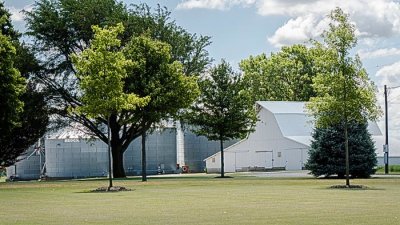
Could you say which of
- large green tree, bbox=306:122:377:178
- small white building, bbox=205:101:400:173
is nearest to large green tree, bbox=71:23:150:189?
large green tree, bbox=306:122:377:178

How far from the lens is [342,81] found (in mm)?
37938

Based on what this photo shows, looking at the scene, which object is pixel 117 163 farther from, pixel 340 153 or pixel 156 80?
pixel 340 153

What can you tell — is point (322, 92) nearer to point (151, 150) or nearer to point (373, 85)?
point (373, 85)

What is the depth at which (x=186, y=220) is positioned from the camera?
1841 centimetres

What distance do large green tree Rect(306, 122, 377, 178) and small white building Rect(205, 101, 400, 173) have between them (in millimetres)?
24933

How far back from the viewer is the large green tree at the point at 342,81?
124ft

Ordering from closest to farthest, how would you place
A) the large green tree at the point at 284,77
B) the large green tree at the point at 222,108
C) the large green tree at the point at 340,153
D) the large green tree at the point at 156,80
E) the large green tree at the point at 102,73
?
the large green tree at the point at 102,73, the large green tree at the point at 340,153, the large green tree at the point at 156,80, the large green tree at the point at 222,108, the large green tree at the point at 284,77

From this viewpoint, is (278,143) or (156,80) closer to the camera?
(156,80)

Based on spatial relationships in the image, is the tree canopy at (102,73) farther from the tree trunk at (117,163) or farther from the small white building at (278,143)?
the small white building at (278,143)

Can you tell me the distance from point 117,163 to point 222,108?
Result: 11.2 metres

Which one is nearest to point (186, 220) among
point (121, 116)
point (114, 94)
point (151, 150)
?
point (114, 94)

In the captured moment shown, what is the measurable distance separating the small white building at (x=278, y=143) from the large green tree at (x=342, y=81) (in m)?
38.6

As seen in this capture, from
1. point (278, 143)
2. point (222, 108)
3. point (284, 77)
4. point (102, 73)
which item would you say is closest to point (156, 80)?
point (222, 108)

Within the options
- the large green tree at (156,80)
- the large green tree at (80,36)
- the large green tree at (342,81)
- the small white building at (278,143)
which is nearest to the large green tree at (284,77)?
the small white building at (278,143)
